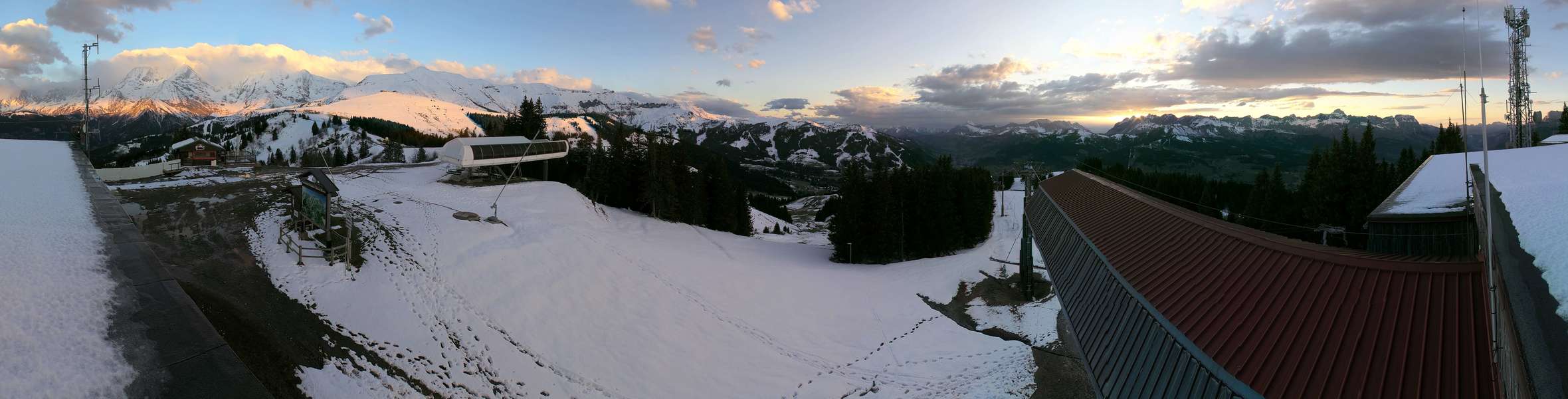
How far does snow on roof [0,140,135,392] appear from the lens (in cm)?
742

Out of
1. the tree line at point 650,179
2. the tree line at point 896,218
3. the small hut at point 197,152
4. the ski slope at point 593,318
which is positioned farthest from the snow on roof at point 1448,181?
the small hut at point 197,152

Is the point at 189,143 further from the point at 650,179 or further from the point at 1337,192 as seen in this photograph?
the point at 1337,192

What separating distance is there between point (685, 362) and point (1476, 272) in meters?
18.6

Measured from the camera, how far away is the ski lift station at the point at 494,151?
37.9 m

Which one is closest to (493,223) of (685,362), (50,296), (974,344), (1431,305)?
(685,362)

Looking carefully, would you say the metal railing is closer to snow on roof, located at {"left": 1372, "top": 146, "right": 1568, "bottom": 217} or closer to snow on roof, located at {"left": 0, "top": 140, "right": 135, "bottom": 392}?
snow on roof, located at {"left": 0, "top": 140, "right": 135, "bottom": 392}

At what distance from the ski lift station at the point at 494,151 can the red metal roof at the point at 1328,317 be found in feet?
124

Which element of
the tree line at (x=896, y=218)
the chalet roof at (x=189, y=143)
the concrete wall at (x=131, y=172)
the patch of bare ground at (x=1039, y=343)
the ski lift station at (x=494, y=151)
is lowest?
the patch of bare ground at (x=1039, y=343)

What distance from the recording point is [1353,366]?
6988 mm

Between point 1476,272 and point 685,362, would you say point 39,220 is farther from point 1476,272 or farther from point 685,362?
point 1476,272

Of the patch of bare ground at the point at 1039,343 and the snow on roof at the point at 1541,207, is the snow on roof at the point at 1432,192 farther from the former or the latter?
the patch of bare ground at the point at 1039,343

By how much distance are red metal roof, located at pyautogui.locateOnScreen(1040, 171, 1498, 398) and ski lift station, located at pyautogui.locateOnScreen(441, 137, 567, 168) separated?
37871 millimetres

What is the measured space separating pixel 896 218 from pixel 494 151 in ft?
103

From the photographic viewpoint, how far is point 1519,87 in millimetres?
35188
